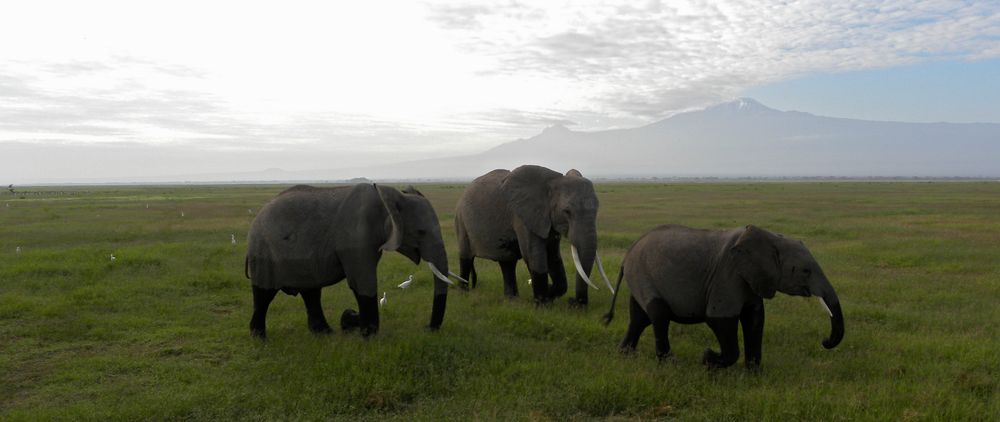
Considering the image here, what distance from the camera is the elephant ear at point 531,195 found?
10.3 m

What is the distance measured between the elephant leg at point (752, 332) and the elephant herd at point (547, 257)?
0.04 ft

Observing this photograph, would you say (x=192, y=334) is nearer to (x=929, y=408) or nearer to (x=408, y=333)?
(x=408, y=333)

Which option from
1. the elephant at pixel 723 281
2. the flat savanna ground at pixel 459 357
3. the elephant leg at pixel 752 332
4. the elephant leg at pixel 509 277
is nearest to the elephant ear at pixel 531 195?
the elephant leg at pixel 509 277

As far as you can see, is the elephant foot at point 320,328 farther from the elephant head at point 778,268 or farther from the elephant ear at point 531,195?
the elephant head at point 778,268

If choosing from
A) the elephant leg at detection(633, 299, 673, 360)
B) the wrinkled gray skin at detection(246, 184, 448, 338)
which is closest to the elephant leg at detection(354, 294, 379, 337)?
the wrinkled gray skin at detection(246, 184, 448, 338)

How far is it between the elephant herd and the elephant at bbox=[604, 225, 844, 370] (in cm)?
1

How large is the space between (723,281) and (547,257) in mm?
4359

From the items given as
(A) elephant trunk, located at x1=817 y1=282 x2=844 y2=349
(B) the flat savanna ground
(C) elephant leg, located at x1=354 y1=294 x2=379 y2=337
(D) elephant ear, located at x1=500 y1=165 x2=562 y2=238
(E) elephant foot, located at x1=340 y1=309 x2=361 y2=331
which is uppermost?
(D) elephant ear, located at x1=500 y1=165 x2=562 y2=238

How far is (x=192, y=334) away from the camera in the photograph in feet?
29.3

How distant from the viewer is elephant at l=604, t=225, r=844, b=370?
6.52m

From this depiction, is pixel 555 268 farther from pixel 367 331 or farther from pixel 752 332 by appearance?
pixel 752 332

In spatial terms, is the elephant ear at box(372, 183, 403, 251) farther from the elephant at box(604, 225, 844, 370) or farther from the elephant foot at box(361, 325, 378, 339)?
the elephant at box(604, 225, 844, 370)

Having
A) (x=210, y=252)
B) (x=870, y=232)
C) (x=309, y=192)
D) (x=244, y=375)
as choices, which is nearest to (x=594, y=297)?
(x=309, y=192)

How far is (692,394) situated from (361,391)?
138 inches
